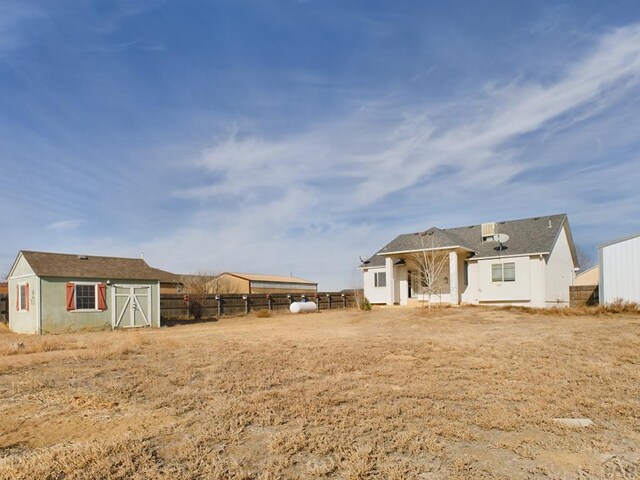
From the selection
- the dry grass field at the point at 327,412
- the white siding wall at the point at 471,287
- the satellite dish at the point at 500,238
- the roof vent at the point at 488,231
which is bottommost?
the dry grass field at the point at 327,412

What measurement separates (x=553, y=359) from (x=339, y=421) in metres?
5.87

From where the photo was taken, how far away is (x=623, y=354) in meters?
9.52

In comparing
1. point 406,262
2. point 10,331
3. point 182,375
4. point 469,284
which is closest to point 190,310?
point 10,331

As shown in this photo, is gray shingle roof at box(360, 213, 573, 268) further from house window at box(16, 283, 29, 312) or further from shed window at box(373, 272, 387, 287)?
house window at box(16, 283, 29, 312)

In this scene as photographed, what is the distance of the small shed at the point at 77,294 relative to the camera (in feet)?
64.7

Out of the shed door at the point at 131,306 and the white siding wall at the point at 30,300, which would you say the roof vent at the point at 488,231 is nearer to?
the shed door at the point at 131,306

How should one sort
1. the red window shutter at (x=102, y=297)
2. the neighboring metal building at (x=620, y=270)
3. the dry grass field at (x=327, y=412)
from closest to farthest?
the dry grass field at (x=327, y=412), the neighboring metal building at (x=620, y=270), the red window shutter at (x=102, y=297)

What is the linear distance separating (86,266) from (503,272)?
830 inches

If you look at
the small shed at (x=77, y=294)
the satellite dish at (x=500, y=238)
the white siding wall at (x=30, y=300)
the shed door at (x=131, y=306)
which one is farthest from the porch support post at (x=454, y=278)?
the white siding wall at (x=30, y=300)

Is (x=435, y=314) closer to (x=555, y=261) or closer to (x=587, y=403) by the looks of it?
(x=555, y=261)

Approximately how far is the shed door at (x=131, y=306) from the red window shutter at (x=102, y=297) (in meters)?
0.43

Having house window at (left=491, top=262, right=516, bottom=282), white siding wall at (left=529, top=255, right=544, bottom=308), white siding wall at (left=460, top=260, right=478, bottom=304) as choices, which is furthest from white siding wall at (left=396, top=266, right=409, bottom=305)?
white siding wall at (left=529, top=255, right=544, bottom=308)

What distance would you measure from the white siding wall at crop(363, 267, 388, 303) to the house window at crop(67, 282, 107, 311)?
15.9 metres

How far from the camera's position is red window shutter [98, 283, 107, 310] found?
69.3 feet
